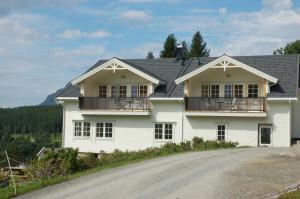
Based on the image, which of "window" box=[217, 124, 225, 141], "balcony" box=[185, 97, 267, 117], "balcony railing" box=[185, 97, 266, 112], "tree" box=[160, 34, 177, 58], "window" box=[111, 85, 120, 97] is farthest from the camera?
"tree" box=[160, 34, 177, 58]

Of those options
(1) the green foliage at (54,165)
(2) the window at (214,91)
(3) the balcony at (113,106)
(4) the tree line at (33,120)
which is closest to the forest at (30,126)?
(4) the tree line at (33,120)

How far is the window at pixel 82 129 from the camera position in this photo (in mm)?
35000

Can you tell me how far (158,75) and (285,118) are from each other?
33.7 feet

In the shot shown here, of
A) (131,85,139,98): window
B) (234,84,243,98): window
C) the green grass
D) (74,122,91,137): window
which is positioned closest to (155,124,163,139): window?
(131,85,139,98): window

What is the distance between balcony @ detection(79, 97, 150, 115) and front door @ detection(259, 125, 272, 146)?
760 cm

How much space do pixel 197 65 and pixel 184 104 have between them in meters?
5.25

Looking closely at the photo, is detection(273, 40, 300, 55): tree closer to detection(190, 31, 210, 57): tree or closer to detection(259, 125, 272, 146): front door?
detection(190, 31, 210, 57): tree

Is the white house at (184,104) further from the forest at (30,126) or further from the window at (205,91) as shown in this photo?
the forest at (30,126)

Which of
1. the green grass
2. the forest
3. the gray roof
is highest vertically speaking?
the gray roof

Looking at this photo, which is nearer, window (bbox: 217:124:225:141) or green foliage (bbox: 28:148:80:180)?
green foliage (bbox: 28:148:80:180)

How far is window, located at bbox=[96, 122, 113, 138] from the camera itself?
34.7 metres

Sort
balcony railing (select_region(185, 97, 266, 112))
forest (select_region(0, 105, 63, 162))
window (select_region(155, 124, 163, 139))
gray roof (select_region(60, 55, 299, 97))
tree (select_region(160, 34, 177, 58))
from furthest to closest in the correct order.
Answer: forest (select_region(0, 105, 63, 162)) → tree (select_region(160, 34, 177, 58)) → window (select_region(155, 124, 163, 139)) → gray roof (select_region(60, 55, 299, 97)) → balcony railing (select_region(185, 97, 266, 112))

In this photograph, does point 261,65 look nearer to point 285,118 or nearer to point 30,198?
point 285,118

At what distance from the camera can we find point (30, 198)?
14344 mm
